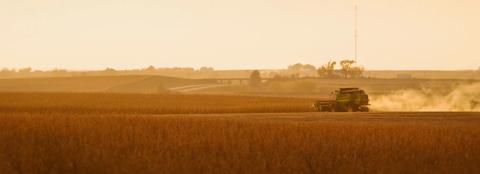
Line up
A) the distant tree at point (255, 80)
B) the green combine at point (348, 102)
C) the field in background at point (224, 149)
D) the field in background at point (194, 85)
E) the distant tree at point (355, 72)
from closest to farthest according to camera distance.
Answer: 1. the field in background at point (224, 149)
2. the green combine at point (348, 102)
3. the field in background at point (194, 85)
4. the distant tree at point (255, 80)
5. the distant tree at point (355, 72)

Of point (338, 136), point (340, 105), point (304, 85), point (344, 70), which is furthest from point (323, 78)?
point (338, 136)

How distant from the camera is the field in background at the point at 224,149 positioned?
1462 cm

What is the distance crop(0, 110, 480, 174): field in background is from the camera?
48.0 feet

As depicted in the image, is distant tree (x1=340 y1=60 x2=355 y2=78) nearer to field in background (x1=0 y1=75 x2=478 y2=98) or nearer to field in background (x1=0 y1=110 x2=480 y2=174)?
field in background (x1=0 y1=75 x2=478 y2=98)

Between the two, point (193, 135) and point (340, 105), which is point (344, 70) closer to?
point (340, 105)

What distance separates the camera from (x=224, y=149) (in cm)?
1659

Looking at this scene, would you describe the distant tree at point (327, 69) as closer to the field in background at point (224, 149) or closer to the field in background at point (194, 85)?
the field in background at point (194, 85)

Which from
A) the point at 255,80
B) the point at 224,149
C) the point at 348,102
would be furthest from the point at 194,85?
the point at 224,149

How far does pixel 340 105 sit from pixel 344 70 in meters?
128

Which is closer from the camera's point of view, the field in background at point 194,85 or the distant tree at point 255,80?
the field in background at point 194,85

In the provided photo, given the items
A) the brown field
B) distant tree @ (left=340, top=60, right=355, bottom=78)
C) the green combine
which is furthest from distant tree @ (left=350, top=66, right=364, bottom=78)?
the brown field

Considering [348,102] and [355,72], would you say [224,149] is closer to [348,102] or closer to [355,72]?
[348,102]

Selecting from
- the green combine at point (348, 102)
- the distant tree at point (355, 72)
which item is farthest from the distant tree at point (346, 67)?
the green combine at point (348, 102)

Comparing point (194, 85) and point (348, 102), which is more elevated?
point (348, 102)
